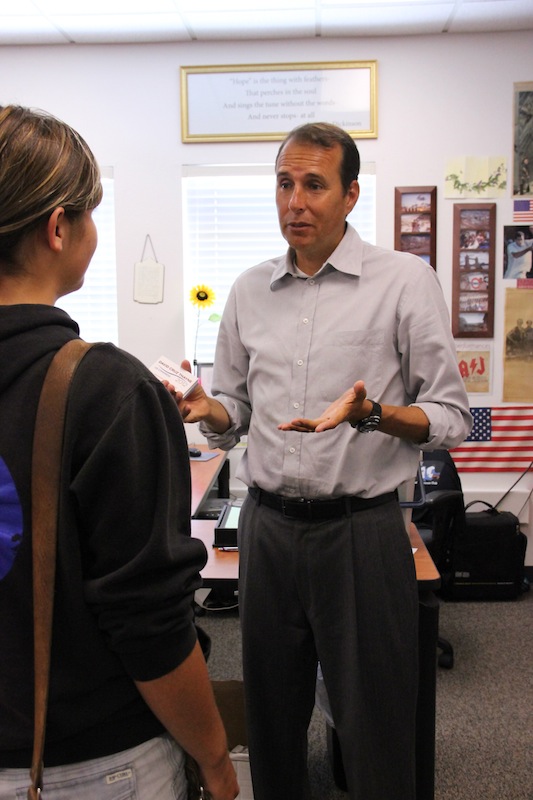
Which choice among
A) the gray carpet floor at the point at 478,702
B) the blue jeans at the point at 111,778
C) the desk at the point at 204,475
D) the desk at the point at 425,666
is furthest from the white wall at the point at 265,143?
the blue jeans at the point at 111,778

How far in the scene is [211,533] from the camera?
2248 millimetres

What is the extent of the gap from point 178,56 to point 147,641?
3481 millimetres

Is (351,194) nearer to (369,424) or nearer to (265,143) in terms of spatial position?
(369,424)

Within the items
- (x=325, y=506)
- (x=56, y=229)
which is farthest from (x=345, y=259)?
(x=56, y=229)

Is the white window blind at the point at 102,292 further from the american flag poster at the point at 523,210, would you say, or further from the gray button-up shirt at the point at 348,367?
the gray button-up shirt at the point at 348,367

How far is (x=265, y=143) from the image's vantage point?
11.6 ft

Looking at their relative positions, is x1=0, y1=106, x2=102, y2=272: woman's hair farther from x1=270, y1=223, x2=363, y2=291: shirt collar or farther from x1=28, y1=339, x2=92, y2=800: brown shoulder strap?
x1=270, y1=223, x2=363, y2=291: shirt collar

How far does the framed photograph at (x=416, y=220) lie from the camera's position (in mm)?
3502

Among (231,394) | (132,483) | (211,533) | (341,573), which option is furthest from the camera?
(211,533)

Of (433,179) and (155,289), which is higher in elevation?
(433,179)

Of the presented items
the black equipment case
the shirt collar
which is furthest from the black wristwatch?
the black equipment case

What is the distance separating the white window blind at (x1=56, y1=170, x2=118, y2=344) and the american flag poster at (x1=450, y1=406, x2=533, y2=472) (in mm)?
2087

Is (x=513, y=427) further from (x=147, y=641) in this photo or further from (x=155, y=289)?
(x=147, y=641)

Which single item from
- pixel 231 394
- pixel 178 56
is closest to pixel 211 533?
pixel 231 394
